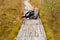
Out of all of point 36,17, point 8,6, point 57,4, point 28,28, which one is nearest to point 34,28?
point 28,28

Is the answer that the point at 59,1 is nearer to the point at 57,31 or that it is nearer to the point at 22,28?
the point at 57,31

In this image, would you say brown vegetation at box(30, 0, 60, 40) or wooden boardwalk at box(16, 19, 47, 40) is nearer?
wooden boardwalk at box(16, 19, 47, 40)

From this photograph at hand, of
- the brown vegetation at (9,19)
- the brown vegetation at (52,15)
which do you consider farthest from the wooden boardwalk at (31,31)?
the brown vegetation at (52,15)

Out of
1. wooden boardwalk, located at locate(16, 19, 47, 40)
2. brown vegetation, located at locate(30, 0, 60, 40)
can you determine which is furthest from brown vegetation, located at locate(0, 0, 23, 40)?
brown vegetation, located at locate(30, 0, 60, 40)

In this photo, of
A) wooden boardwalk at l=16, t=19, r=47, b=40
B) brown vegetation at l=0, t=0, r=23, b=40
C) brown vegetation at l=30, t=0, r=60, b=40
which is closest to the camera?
wooden boardwalk at l=16, t=19, r=47, b=40

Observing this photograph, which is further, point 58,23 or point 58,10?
point 58,10

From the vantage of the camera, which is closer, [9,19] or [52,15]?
[9,19]

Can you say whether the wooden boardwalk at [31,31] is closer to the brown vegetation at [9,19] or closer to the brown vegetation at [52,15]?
the brown vegetation at [9,19]

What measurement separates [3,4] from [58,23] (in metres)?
7.97

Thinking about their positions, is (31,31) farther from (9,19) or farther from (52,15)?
(52,15)

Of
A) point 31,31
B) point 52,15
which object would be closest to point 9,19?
point 52,15

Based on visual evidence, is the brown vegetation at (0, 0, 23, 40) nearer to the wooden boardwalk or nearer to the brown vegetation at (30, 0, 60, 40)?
the wooden boardwalk

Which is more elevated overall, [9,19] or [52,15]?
[9,19]

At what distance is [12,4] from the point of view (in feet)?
75.5
